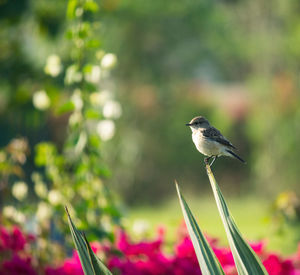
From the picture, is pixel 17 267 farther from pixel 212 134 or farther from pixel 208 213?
pixel 208 213

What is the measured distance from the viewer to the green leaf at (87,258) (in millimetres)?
1517

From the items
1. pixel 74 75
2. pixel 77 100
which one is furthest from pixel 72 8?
pixel 77 100

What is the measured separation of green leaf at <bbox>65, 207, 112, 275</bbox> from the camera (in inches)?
59.7

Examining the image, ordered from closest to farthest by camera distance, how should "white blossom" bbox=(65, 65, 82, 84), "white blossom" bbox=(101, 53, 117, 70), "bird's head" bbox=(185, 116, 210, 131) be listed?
"bird's head" bbox=(185, 116, 210, 131) < "white blossom" bbox=(101, 53, 117, 70) < "white blossom" bbox=(65, 65, 82, 84)

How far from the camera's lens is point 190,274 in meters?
2.10

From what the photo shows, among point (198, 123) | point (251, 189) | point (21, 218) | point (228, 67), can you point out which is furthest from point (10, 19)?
point (228, 67)

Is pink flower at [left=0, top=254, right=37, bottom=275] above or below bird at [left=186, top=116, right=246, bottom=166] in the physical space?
below

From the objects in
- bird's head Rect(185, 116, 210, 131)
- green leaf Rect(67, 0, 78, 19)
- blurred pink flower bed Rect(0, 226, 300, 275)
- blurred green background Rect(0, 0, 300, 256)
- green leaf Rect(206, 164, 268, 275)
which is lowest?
green leaf Rect(206, 164, 268, 275)

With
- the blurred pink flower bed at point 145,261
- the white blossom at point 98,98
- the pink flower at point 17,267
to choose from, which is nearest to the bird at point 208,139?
the blurred pink flower bed at point 145,261

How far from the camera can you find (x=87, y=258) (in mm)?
1566

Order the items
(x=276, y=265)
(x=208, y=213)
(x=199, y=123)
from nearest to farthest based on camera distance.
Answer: (x=276, y=265) < (x=199, y=123) < (x=208, y=213)

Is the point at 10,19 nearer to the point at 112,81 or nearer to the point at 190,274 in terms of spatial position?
the point at 190,274

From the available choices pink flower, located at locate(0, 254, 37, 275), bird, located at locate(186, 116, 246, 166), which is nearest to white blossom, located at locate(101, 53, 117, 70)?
bird, located at locate(186, 116, 246, 166)

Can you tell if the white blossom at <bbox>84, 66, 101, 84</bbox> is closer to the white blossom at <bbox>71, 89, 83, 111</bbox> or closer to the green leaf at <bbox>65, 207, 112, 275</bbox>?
the white blossom at <bbox>71, 89, 83, 111</bbox>
